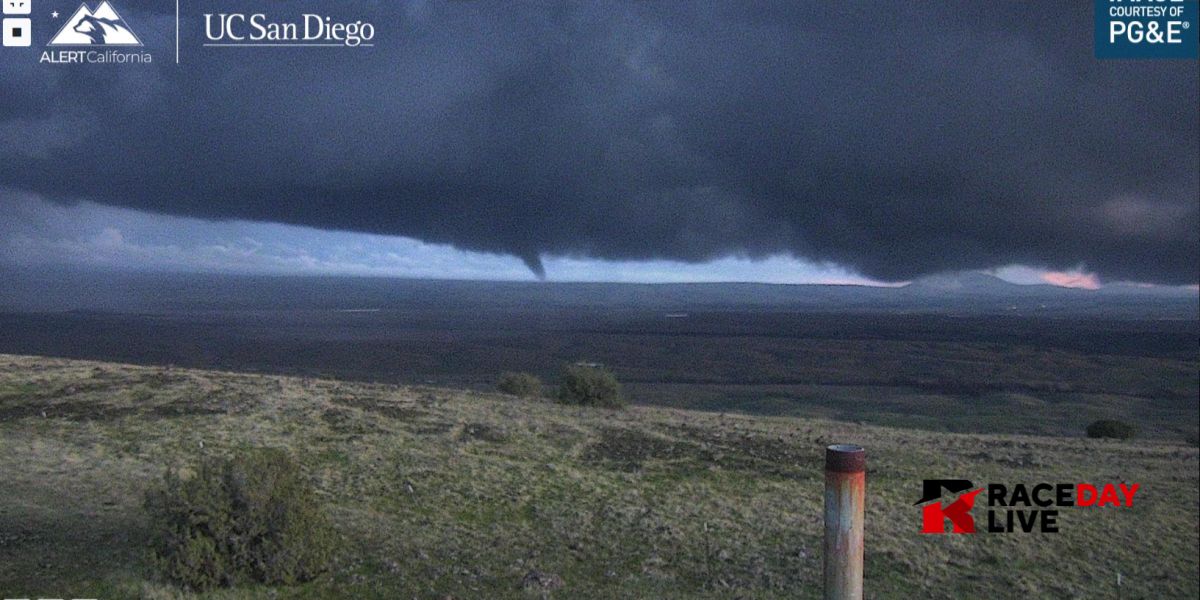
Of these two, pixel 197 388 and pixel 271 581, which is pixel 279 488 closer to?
pixel 271 581

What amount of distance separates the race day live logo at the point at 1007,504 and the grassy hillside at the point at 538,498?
17.8 inches

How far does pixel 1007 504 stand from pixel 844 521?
1725cm

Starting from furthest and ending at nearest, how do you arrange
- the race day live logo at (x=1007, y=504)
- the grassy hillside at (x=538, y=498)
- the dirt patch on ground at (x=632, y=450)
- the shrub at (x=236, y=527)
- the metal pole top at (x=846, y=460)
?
the dirt patch on ground at (x=632, y=450) < the race day live logo at (x=1007, y=504) < the grassy hillside at (x=538, y=498) < the shrub at (x=236, y=527) < the metal pole top at (x=846, y=460)

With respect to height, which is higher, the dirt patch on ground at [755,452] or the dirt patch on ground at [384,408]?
the dirt patch on ground at [384,408]

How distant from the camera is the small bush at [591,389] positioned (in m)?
35.4

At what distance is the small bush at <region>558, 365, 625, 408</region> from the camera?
3544 cm

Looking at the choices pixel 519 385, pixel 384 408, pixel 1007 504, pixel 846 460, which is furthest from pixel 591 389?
pixel 846 460

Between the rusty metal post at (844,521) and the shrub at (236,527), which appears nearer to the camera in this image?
the rusty metal post at (844,521)

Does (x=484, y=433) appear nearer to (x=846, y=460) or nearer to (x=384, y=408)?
(x=384, y=408)

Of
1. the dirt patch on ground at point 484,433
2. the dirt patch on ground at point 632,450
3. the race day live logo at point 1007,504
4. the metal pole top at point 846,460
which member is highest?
the metal pole top at point 846,460

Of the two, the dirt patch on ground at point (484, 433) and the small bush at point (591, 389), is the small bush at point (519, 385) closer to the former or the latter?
the small bush at point (591, 389)

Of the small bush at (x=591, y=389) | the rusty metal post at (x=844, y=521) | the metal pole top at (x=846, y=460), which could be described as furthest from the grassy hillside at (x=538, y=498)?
the metal pole top at (x=846, y=460)

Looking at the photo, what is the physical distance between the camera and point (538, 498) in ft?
56.7

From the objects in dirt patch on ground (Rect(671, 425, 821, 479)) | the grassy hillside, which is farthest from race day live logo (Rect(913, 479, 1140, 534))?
dirt patch on ground (Rect(671, 425, 821, 479))
